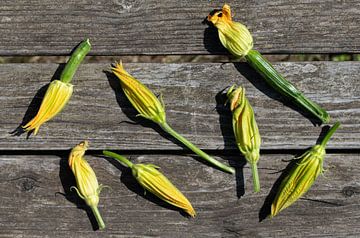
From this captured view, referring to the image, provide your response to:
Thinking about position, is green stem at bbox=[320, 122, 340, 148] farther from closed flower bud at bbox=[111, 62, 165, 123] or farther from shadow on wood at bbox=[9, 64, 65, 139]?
shadow on wood at bbox=[9, 64, 65, 139]

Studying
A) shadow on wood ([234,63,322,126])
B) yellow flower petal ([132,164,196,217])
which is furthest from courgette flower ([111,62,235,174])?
shadow on wood ([234,63,322,126])

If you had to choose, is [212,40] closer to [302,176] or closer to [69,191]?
[302,176]

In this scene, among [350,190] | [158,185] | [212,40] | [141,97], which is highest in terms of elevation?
[212,40]

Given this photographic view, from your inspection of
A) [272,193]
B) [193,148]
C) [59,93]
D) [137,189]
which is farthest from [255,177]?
[59,93]

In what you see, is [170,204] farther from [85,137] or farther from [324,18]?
[324,18]

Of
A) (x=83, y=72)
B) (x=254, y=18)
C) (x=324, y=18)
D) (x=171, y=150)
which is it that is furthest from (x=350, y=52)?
(x=83, y=72)

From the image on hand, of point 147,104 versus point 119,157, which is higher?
point 147,104
